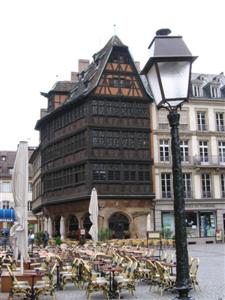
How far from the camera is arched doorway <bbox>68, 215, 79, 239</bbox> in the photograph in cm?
3706

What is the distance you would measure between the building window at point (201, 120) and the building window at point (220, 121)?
4.28 feet

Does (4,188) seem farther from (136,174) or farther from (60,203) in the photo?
(136,174)

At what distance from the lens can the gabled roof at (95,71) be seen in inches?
1435

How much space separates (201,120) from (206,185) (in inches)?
230

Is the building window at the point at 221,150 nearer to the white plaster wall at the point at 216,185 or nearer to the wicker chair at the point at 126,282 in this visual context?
the white plaster wall at the point at 216,185

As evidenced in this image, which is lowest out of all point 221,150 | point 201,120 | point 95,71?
point 221,150

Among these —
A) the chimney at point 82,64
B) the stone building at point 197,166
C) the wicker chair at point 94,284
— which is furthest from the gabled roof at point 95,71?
the wicker chair at point 94,284

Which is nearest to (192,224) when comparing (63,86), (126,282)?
(63,86)

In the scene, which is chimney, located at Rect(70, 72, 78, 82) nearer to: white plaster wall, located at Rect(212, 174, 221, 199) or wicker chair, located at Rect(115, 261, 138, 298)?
white plaster wall, located at Rect(212, 174, 221, 199)

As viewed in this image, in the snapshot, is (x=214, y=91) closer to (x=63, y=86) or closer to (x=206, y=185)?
(x=206, y=185)

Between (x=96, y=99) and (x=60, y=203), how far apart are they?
928cm

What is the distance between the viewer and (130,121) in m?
36.5

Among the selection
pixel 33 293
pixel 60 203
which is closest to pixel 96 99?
pixel 60 203

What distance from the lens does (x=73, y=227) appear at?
124 feet
